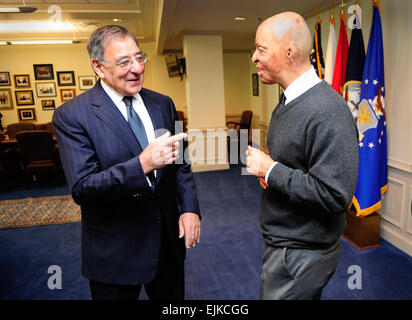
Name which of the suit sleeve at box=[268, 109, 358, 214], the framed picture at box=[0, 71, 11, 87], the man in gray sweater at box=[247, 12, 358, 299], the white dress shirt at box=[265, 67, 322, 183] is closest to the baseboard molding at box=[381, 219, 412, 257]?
the man in gray sweater at box=[247, 12, 358, 299]

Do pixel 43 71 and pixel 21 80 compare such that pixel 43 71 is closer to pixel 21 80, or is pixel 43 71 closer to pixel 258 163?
pixel 21 80

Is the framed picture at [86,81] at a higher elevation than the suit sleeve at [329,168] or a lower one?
higher

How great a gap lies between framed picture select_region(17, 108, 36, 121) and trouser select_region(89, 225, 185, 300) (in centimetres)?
756

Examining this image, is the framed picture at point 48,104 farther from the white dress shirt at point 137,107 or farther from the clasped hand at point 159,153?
the clasped hand at point 159,153

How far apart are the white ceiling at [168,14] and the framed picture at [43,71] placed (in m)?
1.07

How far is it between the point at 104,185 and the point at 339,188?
0.80 meters

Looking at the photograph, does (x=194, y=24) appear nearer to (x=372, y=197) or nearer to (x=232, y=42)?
(x=232, y=42)

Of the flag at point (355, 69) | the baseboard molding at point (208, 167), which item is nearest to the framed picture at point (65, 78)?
the baseboard molding at point (208, 167)

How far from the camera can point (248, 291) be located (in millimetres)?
2297

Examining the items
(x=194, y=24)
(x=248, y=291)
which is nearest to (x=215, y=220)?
(x=248, y=291)

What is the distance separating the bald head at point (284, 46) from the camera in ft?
3.46

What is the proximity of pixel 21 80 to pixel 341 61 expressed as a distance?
24.5ft

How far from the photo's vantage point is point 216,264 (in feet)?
8.91

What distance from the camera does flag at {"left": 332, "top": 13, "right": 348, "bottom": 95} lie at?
300 cm
